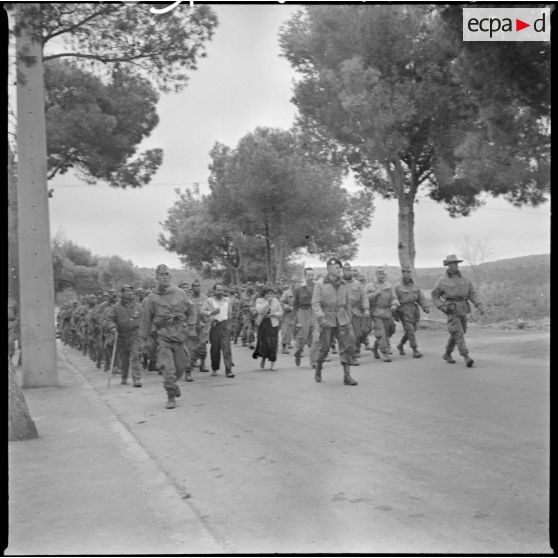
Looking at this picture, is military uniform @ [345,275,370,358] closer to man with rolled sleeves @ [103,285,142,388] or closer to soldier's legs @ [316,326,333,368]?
soldier's legs @ [316,326,333,368]

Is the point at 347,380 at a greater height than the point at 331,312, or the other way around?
the point at 331,312

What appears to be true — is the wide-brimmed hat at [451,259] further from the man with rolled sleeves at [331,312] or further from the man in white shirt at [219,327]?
the man in white shirt at [219,327]

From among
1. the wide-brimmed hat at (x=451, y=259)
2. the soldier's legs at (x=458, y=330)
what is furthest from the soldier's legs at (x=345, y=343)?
the wide-brimmed hat at (x=451, y=259)

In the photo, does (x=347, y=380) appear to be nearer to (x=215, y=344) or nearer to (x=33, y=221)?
(x=215, y=344)

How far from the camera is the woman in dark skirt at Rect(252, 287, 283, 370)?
12.0 meters

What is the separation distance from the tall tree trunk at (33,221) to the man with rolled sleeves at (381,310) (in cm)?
563

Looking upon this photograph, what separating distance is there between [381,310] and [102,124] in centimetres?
800

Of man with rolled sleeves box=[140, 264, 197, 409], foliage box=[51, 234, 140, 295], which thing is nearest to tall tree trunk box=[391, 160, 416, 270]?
foliage box=[51, 234, 140, 295]

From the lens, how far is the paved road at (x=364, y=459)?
3721 mm

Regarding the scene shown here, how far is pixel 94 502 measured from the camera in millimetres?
4199

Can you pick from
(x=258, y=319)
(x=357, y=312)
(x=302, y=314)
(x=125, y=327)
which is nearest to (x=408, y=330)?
(x=357, y=312)

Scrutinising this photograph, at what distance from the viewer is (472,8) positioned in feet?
12.8

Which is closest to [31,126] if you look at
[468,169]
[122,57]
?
[122,57]

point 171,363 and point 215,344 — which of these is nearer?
point 171,363
